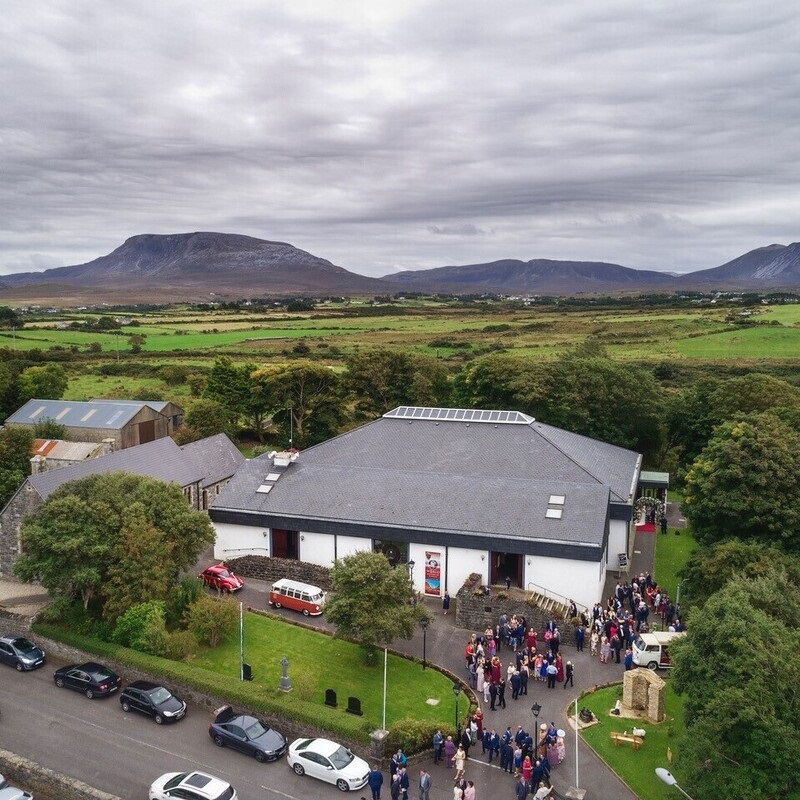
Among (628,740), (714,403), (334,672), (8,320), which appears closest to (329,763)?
(334,672)

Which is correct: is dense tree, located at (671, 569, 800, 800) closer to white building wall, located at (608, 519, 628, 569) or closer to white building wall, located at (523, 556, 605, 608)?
white building wall, located at (523, 556, 605, 608)

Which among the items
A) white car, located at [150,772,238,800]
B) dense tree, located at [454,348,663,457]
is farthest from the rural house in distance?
white car, located at [150,772,238,800]

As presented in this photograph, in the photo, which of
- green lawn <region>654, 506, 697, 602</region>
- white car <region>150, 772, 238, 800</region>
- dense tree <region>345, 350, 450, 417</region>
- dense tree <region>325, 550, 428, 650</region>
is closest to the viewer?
white car <region>150, 772, 238, 800</region>

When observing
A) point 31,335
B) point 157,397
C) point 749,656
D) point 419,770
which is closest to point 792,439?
point 749,656

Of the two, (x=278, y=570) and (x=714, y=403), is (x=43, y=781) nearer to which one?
(x=278, y=570)

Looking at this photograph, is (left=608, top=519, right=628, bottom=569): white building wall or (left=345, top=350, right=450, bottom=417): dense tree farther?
(left=345, top=350, right=450, bottom=417): dense tree
